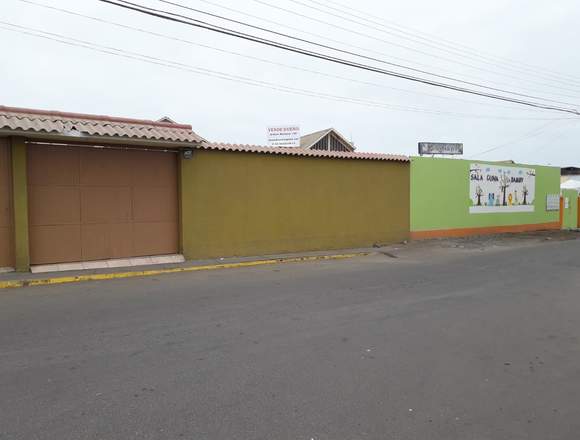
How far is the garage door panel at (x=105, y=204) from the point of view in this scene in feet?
33.9

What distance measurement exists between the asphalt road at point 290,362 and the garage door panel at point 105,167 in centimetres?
290

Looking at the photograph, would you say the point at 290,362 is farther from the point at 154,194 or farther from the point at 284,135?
the point at 284,135

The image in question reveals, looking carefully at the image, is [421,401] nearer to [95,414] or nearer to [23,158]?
[95,414]

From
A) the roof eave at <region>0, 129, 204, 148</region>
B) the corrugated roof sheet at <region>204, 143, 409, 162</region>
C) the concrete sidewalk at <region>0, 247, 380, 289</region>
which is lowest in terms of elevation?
the concrete sidewalk at <region>0, 247, 380, 289</region>

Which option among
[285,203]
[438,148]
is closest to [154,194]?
[285,203]

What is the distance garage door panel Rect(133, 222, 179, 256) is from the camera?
11.0 meters

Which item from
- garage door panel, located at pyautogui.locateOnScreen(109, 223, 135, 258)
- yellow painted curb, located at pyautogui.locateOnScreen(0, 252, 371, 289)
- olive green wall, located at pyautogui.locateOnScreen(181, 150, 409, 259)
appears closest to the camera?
yellow painted curb, located at pyautogui.locateOnScreen(0, 252, 371, 289)

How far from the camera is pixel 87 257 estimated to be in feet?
33.9

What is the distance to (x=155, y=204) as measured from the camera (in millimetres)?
11211

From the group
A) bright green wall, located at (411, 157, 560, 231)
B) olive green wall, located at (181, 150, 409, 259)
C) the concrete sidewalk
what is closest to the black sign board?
bright green wall, located at (411, 157, 560, 231)

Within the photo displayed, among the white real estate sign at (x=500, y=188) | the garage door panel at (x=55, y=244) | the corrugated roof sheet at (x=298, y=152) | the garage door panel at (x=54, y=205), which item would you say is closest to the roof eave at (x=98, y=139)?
the corrugated roof sheet at (x=298, y=152)

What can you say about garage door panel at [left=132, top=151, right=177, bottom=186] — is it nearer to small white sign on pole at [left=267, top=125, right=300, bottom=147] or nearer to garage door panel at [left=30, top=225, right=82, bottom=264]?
garage door panel at [left=30, top=225, right=82, bottom=264]

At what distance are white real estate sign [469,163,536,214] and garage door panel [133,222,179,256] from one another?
41.3ft

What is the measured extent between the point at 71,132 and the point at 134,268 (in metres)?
3.09
